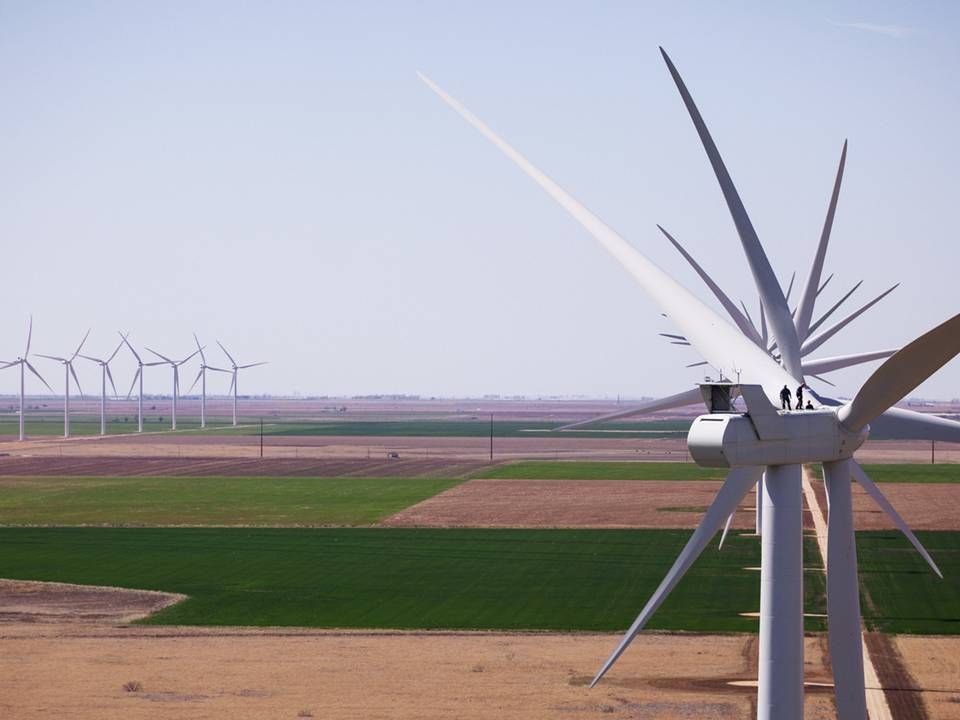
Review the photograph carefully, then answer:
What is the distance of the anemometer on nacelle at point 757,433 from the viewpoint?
19.0m

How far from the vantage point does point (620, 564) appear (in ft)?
223

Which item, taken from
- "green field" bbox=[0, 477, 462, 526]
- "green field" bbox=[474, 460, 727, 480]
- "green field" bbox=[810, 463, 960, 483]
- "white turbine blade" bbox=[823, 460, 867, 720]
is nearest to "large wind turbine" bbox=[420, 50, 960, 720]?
"white turbine blade" bbox=[823, 460, 867, 720]

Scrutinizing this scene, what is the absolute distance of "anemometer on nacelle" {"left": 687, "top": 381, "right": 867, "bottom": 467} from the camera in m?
19.0

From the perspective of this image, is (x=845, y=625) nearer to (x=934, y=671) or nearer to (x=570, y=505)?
(x=934, y=671)

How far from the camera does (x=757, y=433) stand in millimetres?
Answer: 19406

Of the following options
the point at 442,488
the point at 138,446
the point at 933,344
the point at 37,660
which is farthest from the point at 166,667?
the point at 138,446

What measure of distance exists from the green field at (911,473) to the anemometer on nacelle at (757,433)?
309 ft

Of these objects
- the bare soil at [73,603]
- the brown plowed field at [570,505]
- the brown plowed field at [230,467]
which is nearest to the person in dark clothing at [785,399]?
the bare soil at [73,603]

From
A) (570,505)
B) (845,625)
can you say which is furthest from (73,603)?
(570,505)

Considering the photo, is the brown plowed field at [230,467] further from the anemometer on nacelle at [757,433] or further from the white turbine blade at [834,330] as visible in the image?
the anemometer on nacelle at [757,433]

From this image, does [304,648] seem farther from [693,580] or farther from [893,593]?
[893,593]

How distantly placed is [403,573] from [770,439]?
155ft

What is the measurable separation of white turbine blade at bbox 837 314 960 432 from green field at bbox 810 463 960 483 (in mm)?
94587

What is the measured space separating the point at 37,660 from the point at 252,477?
82.1 metres
